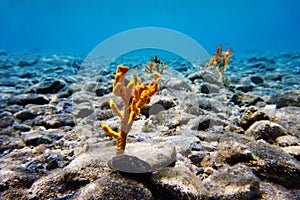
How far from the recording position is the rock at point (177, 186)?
160cm

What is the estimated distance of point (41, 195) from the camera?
1.83 meters

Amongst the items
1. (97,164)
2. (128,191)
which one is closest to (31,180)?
(97,164)

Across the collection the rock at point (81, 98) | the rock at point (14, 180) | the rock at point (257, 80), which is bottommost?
the rock at point (14, 180)

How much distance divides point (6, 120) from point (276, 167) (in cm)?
459

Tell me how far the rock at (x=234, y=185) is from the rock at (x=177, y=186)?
0.40 feet

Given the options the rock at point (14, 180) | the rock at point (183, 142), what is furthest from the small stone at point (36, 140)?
the rock at point (183, 142)

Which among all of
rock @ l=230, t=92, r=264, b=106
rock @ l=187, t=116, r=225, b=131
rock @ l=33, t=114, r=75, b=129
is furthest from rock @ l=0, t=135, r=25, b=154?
rock @ l=230, t=92, r=264, b=106

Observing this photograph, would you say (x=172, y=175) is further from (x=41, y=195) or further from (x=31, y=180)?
(x=31, y=180)

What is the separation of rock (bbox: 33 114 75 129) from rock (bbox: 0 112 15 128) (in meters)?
0.45

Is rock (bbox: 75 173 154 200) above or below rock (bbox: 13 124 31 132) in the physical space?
below

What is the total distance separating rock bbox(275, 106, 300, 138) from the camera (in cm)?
316

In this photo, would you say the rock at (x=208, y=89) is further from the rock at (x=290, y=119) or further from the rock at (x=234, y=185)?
the rock at (x=234, y=185)

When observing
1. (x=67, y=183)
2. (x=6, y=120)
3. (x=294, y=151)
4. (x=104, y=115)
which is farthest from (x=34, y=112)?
(x=294, y=151)

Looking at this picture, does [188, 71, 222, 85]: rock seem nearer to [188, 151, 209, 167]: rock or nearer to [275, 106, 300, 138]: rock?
[275, 106, 300, 138]: rock
